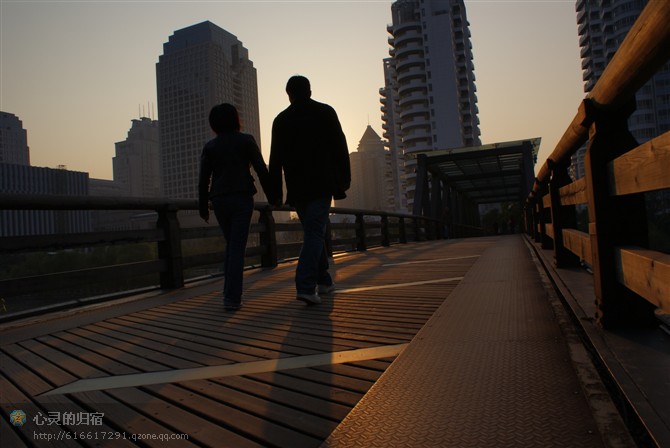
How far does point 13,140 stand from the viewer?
93062mm

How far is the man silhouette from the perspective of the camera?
3.37 metres

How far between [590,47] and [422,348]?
10225 centimetres

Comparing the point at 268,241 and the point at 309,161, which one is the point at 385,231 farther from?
the point at 309,161

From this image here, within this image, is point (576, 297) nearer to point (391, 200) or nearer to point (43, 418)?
point (43, 418)

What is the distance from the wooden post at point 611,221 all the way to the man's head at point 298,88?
6.94 ft

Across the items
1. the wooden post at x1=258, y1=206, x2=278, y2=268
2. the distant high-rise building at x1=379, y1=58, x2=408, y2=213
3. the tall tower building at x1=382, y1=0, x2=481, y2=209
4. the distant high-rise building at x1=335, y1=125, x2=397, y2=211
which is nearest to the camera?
the wooden post at x1=258, y1=206, x2=278, y2=268

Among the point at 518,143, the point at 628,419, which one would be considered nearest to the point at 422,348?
the point at 628,419

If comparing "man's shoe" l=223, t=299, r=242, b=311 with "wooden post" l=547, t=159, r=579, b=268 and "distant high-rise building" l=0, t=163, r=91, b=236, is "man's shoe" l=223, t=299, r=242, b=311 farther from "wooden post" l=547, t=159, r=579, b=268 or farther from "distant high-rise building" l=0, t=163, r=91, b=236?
"distant high-rise building" l=0, t=163, r=91, b=236

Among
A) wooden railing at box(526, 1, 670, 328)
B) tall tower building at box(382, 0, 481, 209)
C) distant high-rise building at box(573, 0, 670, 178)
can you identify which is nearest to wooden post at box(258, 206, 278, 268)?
wooden railing at box(526, 1, 670, 328)

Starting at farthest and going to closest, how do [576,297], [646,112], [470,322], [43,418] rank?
1. [646,112]
2. [576,297]
3. [470,322]
4. [43,418]

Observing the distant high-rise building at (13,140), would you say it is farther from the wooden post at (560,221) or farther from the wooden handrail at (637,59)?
the wooden handrail at (637,59)

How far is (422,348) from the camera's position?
1.89 meters

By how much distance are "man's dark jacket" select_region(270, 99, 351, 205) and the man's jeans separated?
8 cm

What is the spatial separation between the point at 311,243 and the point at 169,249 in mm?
2015
